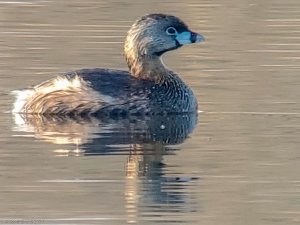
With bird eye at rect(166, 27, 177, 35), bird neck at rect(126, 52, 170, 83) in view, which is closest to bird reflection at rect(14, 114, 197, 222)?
bird neck at rect(126, 52, 170, 83)

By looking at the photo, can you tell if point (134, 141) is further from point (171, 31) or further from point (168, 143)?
point (171, 31)

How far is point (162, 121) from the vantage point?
16.0 metres

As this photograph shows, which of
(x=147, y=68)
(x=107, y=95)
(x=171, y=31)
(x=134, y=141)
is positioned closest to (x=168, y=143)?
(x=134, y=141)

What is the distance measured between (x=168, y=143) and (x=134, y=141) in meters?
0.29

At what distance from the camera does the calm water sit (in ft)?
37.0

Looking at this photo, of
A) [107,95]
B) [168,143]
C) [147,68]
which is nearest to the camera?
[168,143]

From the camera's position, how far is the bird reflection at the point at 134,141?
11.8 meters

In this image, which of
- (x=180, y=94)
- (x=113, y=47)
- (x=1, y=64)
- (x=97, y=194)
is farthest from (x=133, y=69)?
(x=97, y=194)

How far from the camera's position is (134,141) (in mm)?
14328

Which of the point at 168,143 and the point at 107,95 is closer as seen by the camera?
the point at 168,143

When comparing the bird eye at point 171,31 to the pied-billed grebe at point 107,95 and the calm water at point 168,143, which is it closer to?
the pied-billed grebe at point 107,95

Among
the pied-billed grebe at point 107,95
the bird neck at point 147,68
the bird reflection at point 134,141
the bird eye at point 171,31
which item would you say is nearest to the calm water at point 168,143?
the bird reflection at point 134,141

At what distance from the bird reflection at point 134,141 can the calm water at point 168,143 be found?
11 mm

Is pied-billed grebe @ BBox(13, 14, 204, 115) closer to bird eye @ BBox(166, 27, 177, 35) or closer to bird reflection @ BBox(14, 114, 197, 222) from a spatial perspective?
bird reflection @ BBox(14, 114, 197, 222)
